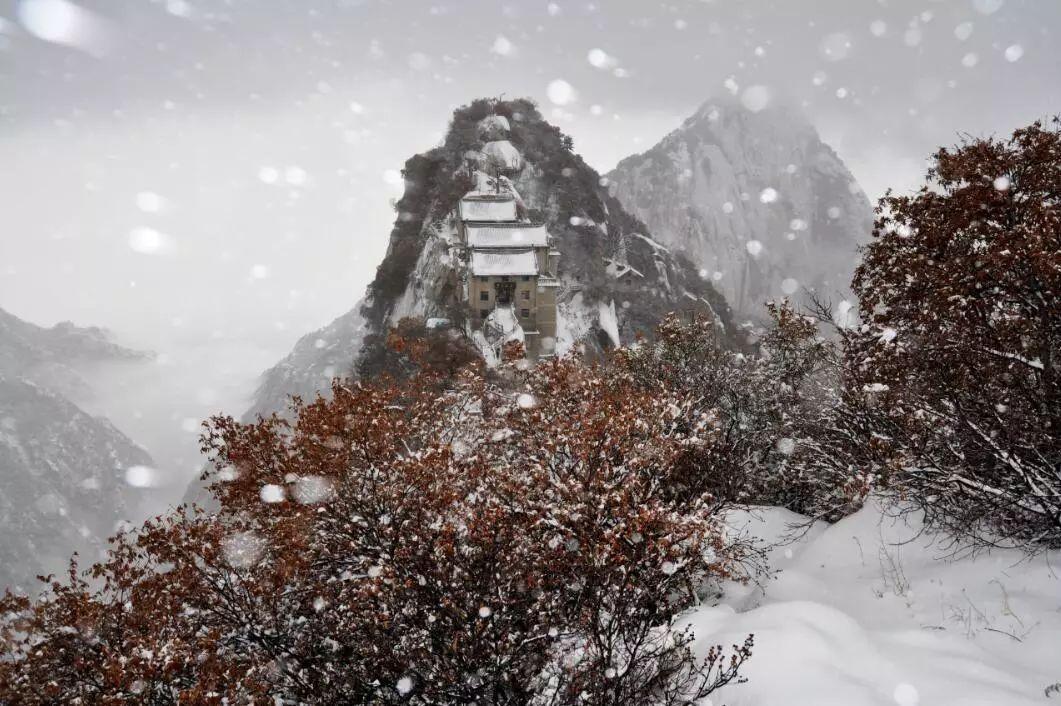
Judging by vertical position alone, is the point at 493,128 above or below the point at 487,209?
above

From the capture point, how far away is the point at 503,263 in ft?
153

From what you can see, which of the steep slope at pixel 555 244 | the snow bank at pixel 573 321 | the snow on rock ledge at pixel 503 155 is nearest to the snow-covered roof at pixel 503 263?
the steep slope at pixel 555 244

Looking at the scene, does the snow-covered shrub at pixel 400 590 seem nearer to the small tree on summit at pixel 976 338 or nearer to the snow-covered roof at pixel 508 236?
the small tree on summit at pixel 976 338

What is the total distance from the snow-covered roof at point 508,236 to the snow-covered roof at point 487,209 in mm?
1979

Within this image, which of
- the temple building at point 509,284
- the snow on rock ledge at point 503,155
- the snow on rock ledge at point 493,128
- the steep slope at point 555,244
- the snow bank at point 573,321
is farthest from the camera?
the snow on rock ledge at point 493,128

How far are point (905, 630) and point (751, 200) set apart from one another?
156 meters

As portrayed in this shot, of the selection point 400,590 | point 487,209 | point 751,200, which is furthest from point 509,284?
point 751,200

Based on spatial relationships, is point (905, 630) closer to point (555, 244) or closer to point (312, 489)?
point (312, 489)

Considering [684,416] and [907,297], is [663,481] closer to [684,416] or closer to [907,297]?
[684,416]

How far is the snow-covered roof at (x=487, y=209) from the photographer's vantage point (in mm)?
51250

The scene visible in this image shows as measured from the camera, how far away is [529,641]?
258 inches

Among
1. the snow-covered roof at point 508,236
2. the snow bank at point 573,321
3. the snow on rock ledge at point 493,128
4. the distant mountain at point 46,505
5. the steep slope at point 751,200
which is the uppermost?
the steep slope at point 751,200

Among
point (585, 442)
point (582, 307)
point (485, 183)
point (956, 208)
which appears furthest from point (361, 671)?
point (485, 183)

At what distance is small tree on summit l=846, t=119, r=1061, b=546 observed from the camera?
784 cm
